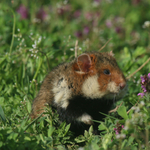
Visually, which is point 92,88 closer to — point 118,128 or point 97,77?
point 97,77

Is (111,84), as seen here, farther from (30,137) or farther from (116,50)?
(116,50)

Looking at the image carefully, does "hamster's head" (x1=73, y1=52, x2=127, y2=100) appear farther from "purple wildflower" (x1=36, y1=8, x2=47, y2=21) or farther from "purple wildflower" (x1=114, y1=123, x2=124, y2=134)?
"purple wildflower" (x1=36, y1=8, x2=47, y2=21)

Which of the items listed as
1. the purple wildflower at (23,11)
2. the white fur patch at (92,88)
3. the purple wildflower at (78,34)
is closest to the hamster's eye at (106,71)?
the white fur patch at (92,88)

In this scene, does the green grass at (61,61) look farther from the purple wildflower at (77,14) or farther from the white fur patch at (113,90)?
the white fur patch at (113,90)

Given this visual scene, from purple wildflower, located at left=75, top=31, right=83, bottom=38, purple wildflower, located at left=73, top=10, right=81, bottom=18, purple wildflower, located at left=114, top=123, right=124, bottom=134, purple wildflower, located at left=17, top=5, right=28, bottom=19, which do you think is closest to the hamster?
purple wildflower, located at left=114, top=123, right=124, bottom=134

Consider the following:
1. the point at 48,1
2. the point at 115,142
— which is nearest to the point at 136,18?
the point at 48,1

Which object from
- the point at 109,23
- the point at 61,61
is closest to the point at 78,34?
the point at 109,23

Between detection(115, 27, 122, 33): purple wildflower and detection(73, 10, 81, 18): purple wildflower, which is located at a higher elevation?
detection(73, 10, 81, 18): purple wildflower
